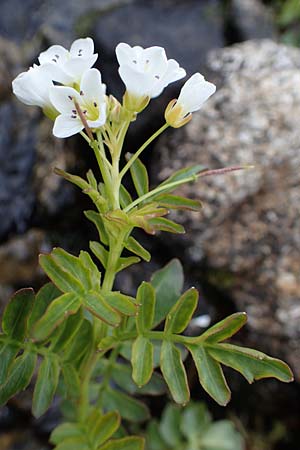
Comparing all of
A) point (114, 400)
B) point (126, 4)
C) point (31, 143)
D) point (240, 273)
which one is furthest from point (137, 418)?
point (126, 4)

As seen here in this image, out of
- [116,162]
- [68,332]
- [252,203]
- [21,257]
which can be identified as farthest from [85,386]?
[21,257]

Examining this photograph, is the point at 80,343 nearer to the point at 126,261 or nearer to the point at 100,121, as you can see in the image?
the point at 126,261

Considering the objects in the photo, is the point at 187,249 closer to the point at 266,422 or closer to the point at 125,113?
the point at 266,422

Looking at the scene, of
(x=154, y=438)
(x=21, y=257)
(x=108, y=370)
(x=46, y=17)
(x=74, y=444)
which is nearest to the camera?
(x=74, y=444)

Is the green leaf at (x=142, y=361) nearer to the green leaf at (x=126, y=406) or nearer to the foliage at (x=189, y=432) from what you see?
the green leaf at (x=126, y=406)

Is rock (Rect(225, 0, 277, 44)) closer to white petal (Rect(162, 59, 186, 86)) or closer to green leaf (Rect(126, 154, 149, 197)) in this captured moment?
green leaf (Rect(126, 154, 149, 197))

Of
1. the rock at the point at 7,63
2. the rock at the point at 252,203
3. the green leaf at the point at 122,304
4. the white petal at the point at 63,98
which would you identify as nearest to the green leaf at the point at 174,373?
the green leaf at the point at 122,304
